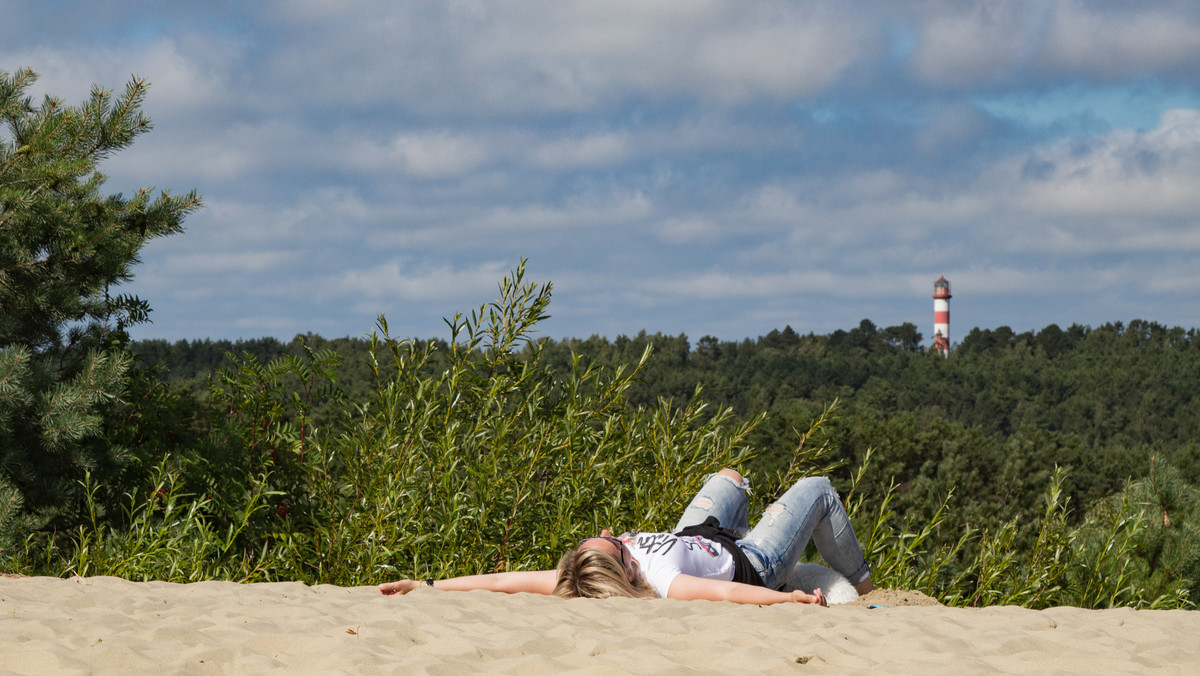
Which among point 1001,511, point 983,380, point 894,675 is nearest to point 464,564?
point 894,675

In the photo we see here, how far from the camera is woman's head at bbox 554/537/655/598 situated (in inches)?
173

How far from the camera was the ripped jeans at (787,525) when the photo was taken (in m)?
4.69

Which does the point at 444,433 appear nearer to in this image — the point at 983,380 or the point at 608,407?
the point at 608,407

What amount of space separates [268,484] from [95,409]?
1158 mm

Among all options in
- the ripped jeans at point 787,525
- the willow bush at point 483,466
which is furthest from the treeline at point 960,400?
the ripped jeans at point 787,525

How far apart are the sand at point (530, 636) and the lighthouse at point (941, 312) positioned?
67155mm

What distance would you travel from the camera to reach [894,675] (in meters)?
3.08

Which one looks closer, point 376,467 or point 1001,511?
point 376,467

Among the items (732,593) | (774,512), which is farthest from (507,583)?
(774,512)

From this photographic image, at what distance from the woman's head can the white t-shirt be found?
0.07 metres

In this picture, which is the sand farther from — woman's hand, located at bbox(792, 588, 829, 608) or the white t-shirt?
the white t-shirt

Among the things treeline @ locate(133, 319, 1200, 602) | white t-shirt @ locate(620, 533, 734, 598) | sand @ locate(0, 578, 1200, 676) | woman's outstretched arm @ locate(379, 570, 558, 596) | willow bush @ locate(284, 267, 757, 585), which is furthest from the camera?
treeline @ locate(133, 319, 1200, 602)

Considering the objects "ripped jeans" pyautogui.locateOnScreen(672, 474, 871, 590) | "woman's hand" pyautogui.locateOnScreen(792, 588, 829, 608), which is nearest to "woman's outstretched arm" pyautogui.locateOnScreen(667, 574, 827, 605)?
"woman's hand" pyautogui.locateOnScreen(792, 588, 829, 608)

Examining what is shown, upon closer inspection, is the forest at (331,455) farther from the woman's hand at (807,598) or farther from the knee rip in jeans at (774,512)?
the woman's hand at (807,598)
